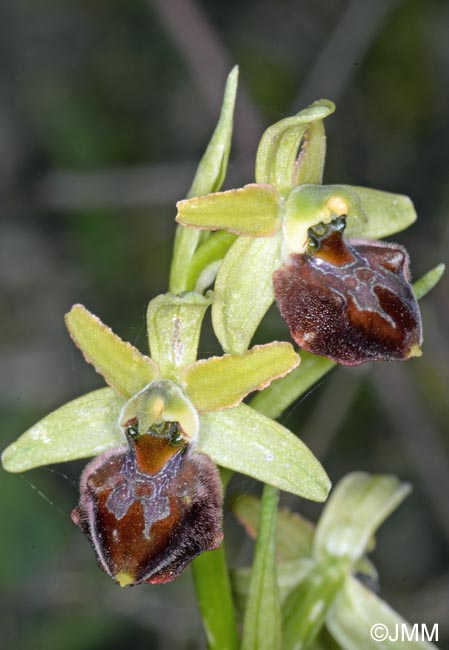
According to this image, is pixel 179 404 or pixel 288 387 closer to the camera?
pixel 179 404

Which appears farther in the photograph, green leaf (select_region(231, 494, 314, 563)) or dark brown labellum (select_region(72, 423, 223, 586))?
green leaf (select_region(231, 494, 314, 563))

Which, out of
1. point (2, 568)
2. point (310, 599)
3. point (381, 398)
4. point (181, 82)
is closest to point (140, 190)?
point (181, 82)

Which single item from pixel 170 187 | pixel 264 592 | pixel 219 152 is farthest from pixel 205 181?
pixel 170 187

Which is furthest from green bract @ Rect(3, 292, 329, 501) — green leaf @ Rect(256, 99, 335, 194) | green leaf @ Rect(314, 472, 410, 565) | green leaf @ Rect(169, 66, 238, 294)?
green leaf @ Rect(314, 472, 410, 565)

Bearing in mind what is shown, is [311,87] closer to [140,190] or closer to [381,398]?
[140,190]

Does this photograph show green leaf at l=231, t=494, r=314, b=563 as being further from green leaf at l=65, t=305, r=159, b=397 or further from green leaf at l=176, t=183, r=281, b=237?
green leaf at l=176, t=183, r=281, b=237

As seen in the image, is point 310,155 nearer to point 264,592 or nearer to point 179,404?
point 179,404
